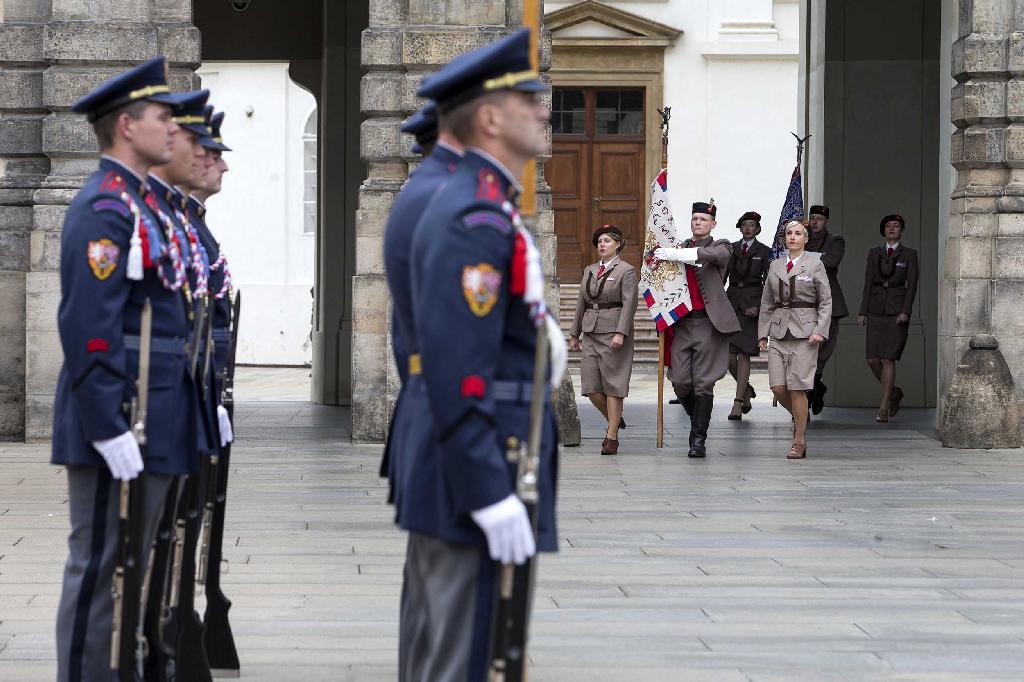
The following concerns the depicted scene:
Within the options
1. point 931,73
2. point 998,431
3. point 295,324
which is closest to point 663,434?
point 998,431

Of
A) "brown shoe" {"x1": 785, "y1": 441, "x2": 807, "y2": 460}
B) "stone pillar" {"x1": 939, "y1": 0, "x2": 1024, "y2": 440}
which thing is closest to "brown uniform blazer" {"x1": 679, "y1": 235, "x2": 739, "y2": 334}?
"brown shoe" {"x1": 785, "y1": 441, "x2": 807, "y2": 460}

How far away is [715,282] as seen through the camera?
44.7 feet

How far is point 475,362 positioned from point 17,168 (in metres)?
10.6

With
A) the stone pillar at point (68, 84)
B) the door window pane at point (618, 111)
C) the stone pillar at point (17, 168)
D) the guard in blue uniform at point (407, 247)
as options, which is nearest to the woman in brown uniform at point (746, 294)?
the stone pillar at point (68, 84)

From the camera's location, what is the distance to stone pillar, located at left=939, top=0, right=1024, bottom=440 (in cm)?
1398

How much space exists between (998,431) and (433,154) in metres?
10.1

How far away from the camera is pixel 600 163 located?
3011cm

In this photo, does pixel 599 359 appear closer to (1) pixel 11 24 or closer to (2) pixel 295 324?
(1) pixel 11 24

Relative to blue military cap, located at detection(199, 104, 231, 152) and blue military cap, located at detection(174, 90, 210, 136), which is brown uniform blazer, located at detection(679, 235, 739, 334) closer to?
blue military cap, located at detection(199, 104, 231, 152)

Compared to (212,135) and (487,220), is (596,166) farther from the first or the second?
(487,220)

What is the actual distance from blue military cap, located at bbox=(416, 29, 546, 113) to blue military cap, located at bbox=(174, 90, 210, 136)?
1.88 metres

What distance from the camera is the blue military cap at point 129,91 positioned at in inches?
202

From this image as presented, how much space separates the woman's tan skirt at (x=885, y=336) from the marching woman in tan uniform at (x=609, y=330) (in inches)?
147

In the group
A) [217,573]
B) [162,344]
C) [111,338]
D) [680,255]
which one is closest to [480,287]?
[111,338]
